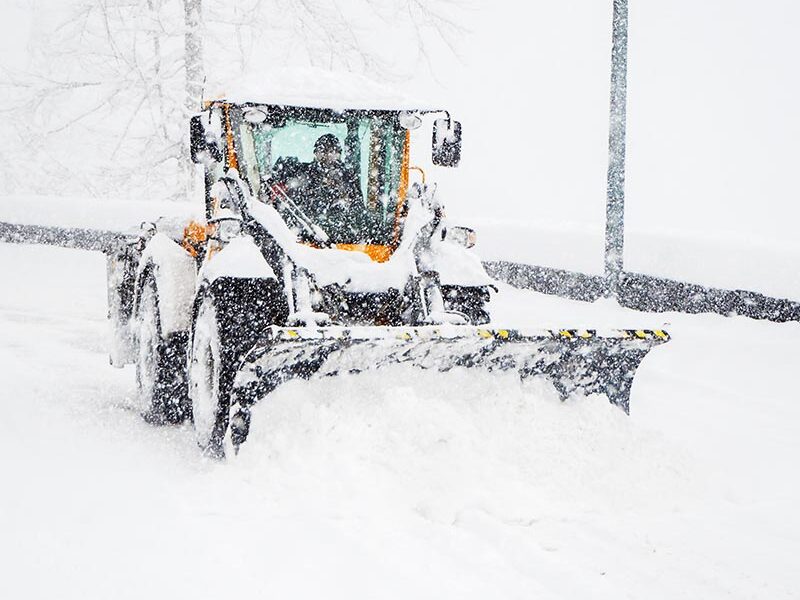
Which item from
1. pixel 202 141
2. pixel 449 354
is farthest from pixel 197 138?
pixel 449 354

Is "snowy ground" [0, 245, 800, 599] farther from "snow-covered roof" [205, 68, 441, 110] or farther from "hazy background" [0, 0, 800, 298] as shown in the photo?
"hazy background" [0, 0, 800, 298]

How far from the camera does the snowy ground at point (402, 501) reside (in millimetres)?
3836

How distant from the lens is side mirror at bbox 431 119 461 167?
6223 millimetres

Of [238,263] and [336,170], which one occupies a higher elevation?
[336,170]

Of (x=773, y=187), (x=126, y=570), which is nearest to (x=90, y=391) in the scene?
(x=126, y=570)

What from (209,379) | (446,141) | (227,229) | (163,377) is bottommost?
(163,377)

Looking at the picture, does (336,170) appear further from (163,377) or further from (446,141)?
(163,377)

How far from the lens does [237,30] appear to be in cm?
1845

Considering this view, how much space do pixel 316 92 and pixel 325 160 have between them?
1.52ft

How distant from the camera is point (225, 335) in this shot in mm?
5219

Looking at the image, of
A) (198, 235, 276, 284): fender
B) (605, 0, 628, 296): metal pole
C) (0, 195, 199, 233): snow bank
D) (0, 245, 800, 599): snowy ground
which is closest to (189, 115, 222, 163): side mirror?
(198, 235, 276, 284): fender

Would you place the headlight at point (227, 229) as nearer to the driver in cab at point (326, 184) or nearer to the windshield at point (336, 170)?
the windshield at point (336, 170)

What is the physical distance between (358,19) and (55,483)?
49.7 feet

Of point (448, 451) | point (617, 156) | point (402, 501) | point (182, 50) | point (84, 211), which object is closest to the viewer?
point (402, 501)
